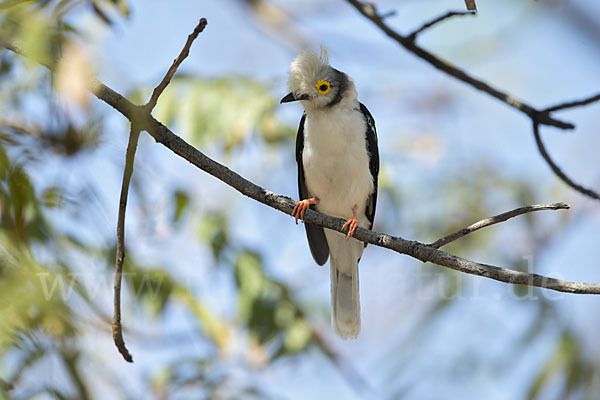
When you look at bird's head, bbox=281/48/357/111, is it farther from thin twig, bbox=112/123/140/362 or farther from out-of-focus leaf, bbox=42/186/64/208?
thin twig, bbox=112/123/140/362

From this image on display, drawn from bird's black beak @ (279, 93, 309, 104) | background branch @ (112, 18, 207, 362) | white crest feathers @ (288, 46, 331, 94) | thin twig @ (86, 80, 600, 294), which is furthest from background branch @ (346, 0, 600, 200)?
background branch @ (112, 18, 207, 362)

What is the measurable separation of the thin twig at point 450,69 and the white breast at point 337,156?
936 millimetres

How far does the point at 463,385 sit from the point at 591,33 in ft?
13.3

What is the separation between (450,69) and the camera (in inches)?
156

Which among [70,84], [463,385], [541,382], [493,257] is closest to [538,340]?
[541,382]

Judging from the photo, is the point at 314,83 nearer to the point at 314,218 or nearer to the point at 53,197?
the point at 314,218

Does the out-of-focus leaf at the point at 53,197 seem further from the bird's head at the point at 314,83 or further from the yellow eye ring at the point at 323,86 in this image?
the yellow eye ring at the point at 323,86

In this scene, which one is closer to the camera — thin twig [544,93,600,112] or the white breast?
thin twig [544,93,600,112]

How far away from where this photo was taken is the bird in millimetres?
4664

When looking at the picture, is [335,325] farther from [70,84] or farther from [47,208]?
[70,84]

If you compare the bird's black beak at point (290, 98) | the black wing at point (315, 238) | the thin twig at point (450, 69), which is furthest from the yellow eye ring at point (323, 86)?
the thin twig at point (450, 69)

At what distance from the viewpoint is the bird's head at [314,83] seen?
4.60m

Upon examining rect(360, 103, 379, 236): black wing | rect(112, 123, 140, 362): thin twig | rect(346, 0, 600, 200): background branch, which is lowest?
rect(112, 123, 140, 362): thin twig

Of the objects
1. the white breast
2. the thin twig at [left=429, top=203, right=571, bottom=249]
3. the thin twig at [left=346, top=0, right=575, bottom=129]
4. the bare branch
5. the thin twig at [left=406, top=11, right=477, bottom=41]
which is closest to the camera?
the bare branch
